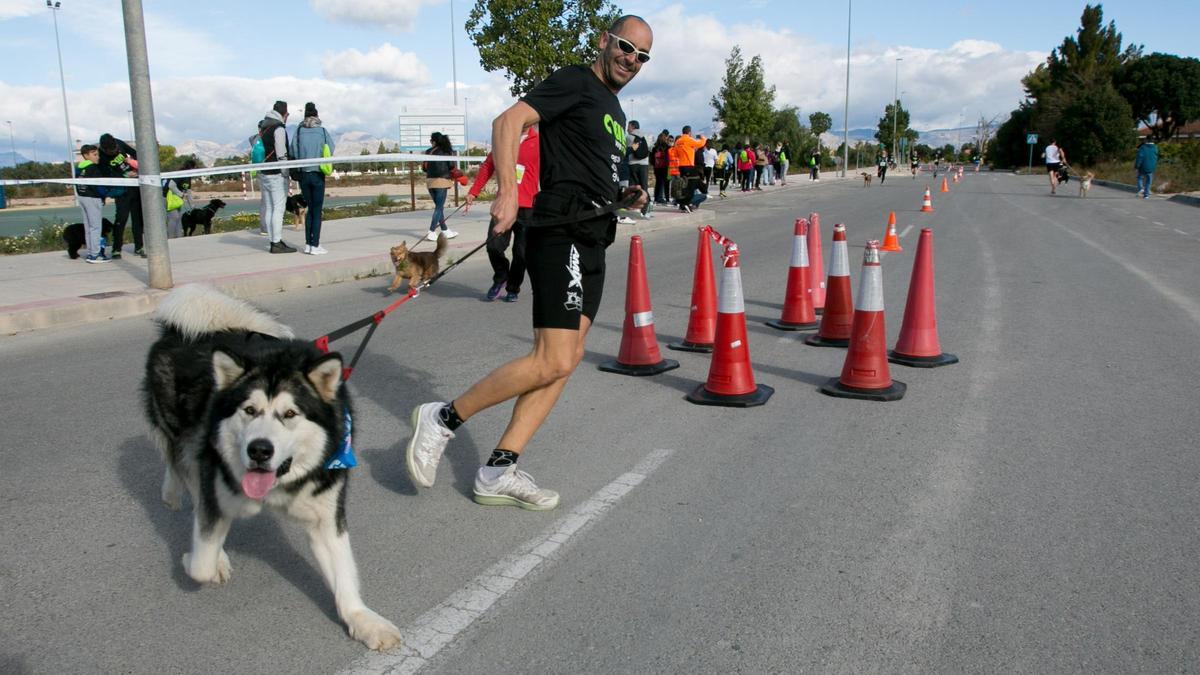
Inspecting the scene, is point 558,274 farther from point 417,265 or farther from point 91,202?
point 91,202

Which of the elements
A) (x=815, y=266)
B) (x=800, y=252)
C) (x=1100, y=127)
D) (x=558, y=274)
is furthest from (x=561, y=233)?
(x=1100, y=127)

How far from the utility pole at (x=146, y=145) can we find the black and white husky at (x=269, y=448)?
720 cm

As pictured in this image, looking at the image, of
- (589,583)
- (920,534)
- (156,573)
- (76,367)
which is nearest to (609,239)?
(589,583)

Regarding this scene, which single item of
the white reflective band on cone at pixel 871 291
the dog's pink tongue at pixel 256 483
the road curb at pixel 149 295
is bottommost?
the road curb at pixel 149 295

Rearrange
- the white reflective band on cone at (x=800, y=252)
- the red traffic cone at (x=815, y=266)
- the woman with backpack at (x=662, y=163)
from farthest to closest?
the woman with backpack at (x=662, y=163) < the red traffic cone at (x=815, y=266) < the white reflective band on cone at (x=800, y=252)

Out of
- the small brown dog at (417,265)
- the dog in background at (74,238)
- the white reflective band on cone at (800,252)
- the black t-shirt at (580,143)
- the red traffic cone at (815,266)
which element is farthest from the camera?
the dog in background at (74,238)

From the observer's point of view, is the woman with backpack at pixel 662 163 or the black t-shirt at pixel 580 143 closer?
the black t-shirt at pixel 580 143

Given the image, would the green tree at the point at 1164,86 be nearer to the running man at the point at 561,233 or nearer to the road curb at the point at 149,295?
the road curb at the point at 149,295

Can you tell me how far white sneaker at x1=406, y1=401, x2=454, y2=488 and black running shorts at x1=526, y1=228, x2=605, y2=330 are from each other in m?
0.68

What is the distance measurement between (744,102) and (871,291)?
49.7 m

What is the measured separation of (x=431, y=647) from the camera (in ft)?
9.05

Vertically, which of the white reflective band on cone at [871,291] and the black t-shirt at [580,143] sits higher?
the black t-shirt at [580,143]

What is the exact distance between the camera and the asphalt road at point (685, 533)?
109 inches

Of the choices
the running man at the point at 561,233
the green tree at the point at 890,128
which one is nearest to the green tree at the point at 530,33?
the running man at the point at 561,233
